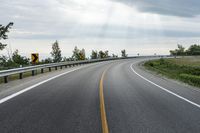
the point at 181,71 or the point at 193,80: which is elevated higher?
the point at 193,80

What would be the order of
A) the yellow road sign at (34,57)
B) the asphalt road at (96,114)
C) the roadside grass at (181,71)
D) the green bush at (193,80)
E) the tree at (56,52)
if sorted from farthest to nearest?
the tree at (56,52)
the yellow road sign at (34,57)
the roadside grass at (181,71)
the green bush at (193,80)
the asphalt road at (96,114)

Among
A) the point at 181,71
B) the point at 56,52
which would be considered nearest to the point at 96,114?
the point at 181,71

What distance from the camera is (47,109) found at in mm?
8445

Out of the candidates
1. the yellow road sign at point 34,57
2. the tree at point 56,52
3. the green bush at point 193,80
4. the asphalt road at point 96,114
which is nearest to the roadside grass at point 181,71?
the green bush at point 193,80

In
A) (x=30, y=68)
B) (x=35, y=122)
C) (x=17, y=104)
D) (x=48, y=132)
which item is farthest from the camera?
(x=30, y=68)

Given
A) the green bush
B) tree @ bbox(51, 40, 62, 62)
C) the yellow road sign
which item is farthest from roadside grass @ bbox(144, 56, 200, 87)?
tree @ bbox(51, 40, 62, 62)

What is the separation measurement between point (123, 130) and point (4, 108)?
4384 millimetres

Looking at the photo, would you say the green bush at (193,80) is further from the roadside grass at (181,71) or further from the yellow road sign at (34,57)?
the yellow road sign at (34,57)

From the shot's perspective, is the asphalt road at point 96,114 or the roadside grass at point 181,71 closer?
the asphalt road at point 96,114

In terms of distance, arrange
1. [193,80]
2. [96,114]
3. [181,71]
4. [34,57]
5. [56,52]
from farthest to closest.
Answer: [56,52] → [181,71] → [34,57] → [193,80] → [96,114]

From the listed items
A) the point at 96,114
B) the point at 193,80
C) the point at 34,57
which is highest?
the point at 34,57

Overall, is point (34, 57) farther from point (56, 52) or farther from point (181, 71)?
point (56, 52)

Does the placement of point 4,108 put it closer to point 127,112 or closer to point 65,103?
point 65,103

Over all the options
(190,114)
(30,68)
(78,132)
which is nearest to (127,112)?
(190,114)
